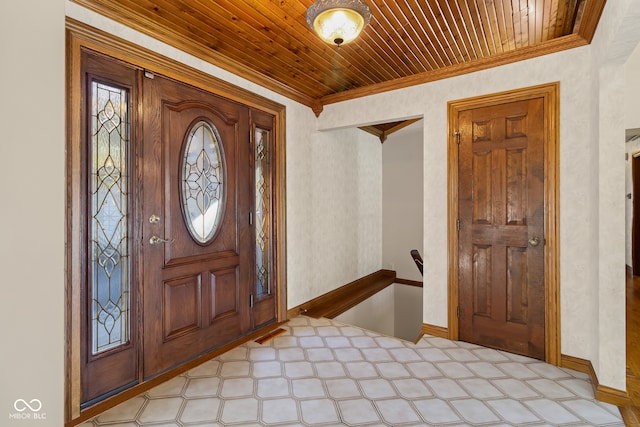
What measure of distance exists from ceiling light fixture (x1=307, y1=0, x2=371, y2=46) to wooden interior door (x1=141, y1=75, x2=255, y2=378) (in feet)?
3.95

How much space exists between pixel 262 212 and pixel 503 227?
2259mm

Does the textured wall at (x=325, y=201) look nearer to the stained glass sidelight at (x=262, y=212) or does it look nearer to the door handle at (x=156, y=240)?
the stained glass sidelight at (x=262, y=212)

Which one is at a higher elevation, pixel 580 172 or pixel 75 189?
pixel 580 172

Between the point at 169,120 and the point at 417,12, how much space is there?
1.94 meters

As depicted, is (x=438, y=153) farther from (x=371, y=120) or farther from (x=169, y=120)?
(x=169, y=120)

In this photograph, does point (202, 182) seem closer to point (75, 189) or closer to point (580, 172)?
point (75, 189)

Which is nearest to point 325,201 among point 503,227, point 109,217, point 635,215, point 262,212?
point 262,212

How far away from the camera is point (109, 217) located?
200 cm

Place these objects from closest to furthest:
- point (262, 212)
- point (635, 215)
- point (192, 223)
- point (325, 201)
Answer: point (192, 223) → point (262, 212) → point (325, 201) → point (635, 215)

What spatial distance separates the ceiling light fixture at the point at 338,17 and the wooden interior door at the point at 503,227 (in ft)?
4.92

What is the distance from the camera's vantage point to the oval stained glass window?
246 cm

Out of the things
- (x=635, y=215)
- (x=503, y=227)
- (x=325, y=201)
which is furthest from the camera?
(x=635, y=215)
